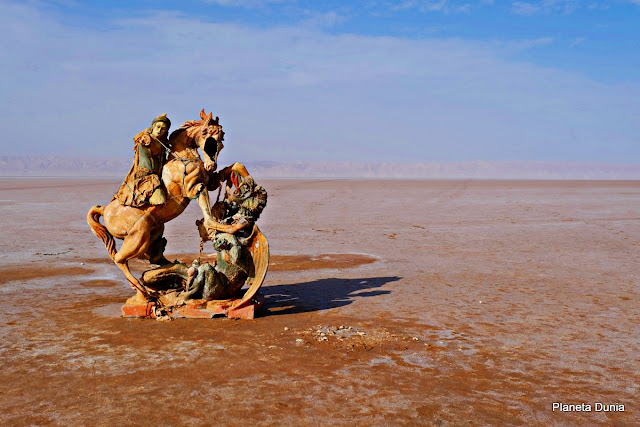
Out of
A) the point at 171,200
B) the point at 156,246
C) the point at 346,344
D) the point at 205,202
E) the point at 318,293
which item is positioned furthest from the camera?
the point at 318,293

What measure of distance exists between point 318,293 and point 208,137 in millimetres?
3180

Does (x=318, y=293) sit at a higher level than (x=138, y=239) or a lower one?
lower

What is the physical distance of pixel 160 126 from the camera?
8.01 metres

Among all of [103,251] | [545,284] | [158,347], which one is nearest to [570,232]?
[545,284]

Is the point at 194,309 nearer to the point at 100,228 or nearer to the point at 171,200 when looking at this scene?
the point at 171,200

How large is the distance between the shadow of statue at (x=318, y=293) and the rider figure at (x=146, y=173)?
2.17 m

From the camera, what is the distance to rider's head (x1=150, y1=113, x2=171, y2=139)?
801 cm

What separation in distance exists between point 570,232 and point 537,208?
970 cm

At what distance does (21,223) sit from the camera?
789 inches

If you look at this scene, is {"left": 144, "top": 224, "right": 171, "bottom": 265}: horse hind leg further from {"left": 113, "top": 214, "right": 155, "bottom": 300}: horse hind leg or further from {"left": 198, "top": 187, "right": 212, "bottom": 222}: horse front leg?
{"left": 198, "top": 187, "right": 212, "bottom": 222}: horse front leg

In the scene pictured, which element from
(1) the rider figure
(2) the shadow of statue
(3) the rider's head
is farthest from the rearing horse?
(2) the shadow of statue

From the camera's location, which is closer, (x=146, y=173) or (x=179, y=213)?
(x=146, y=173)

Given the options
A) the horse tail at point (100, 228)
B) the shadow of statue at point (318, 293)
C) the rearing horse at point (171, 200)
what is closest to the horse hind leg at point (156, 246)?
the rearing horse at point (171, 200)

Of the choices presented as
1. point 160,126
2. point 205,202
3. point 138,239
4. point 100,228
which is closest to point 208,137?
point 160,126
